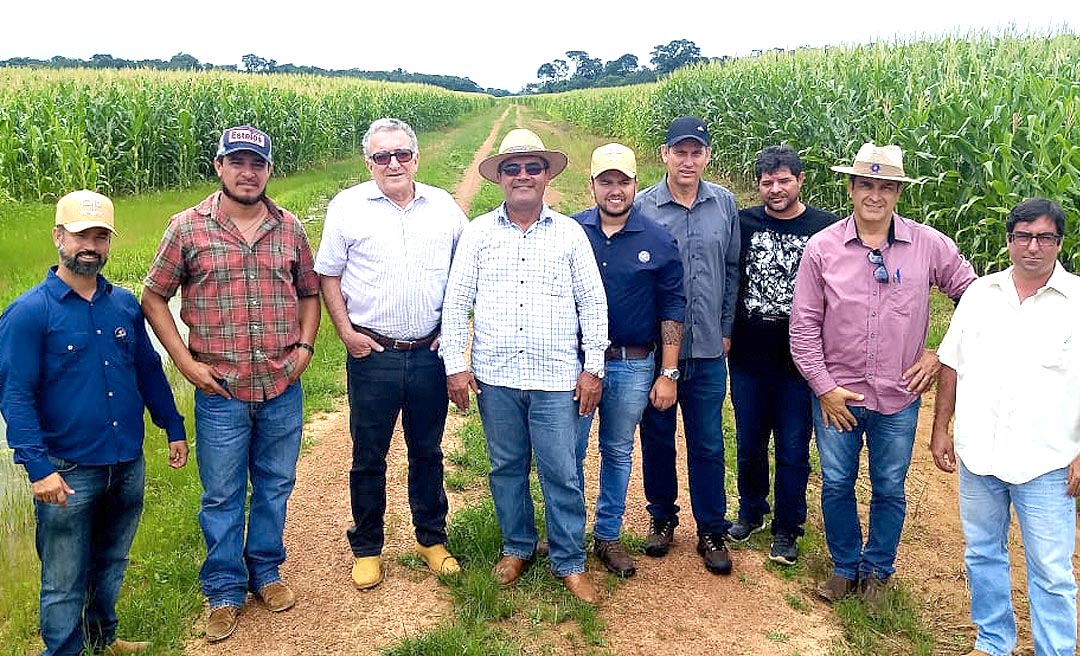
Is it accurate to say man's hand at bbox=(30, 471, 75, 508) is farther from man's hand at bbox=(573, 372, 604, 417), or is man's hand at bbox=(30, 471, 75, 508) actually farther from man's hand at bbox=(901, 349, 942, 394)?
man's hand at bbox=(901, 349, 942, 394)

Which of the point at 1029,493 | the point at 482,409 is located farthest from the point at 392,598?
the point at 1029,493

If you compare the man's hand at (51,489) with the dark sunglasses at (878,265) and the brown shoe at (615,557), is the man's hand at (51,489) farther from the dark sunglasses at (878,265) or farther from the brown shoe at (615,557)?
the dark sunglasses at (878,265)

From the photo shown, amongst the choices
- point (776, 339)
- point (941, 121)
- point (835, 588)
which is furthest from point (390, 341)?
point (941, 121)

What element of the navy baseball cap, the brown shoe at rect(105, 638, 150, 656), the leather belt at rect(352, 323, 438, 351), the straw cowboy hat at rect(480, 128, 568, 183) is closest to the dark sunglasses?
the navy baseball cap

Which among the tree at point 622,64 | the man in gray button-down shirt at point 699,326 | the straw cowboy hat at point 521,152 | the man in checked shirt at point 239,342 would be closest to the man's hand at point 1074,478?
the man in gray button-down shirt at point 699,326

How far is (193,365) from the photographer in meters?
3.67

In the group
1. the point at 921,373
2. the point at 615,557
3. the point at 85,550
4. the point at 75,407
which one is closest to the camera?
the point at 75,407

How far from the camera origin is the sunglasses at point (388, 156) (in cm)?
394

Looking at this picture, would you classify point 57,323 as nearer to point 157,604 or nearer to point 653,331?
point 157,604

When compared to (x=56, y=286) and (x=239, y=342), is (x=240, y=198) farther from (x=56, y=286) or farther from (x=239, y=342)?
(x=56, y=286)

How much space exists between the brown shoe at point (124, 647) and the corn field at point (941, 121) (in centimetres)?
692

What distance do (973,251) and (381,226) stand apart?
6.31 metres

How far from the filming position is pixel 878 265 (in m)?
3.85

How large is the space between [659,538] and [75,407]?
3069 mm
